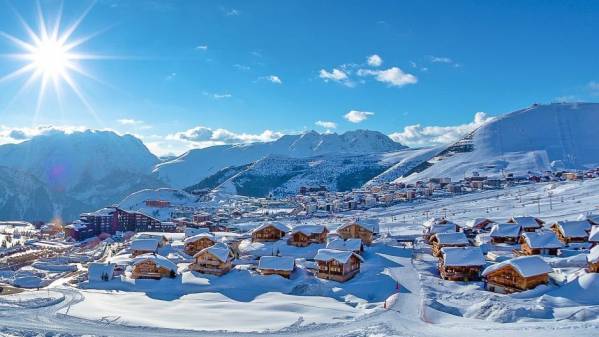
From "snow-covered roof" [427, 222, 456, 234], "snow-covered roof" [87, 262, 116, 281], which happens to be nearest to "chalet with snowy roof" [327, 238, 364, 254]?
"snow-covered roof" [427, 222, 456, 234]

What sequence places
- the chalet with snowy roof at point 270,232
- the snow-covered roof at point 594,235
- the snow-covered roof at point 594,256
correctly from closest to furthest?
1. the snow-covered roof at point 594,256
2. the snow-covered roof at point 594,235
3. the chalet with snowy roof at point 270,232

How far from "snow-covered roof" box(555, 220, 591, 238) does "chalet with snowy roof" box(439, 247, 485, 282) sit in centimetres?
1760

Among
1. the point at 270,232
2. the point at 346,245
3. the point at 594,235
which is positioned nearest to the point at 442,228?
the point at 346,245

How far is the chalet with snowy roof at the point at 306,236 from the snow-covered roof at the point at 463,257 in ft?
65.4

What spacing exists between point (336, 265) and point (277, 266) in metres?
6.01

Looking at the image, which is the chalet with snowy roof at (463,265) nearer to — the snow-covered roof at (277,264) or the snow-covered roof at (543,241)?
the snow-covered roof at (543,241)

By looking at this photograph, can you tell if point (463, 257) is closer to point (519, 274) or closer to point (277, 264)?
point (519, 274)

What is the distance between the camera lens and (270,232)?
65688 mm

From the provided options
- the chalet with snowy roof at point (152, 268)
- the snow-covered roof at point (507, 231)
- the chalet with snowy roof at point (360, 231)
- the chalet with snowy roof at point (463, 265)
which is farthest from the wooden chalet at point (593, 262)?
the chalet with snowy roof at point (152, 268)

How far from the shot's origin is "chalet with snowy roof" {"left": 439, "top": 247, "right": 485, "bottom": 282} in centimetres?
4459

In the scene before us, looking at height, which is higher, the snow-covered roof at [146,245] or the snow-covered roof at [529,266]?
the snow-covered roof at [146,245]

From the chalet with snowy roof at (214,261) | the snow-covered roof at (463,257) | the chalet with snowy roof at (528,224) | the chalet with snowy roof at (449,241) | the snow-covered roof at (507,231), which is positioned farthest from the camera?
the chalet with snowy roof at (528,224)

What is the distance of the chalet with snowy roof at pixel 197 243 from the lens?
199 ft

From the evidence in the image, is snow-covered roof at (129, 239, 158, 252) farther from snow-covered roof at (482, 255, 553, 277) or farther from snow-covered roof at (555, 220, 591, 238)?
snow-covered roof at (555, 220, 591, 238)
